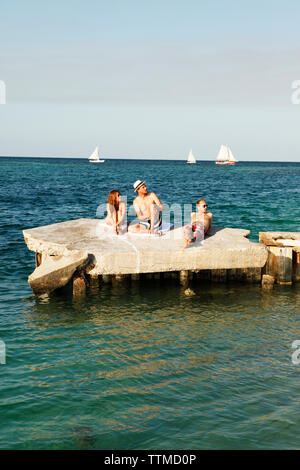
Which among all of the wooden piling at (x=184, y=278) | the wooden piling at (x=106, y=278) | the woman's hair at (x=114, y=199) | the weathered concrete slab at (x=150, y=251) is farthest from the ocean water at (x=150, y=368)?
the woman's hair at (x=114, y=199)

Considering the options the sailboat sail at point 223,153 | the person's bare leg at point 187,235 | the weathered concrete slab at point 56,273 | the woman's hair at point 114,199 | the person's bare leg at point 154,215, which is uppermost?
the sailboat sail at point 223,153

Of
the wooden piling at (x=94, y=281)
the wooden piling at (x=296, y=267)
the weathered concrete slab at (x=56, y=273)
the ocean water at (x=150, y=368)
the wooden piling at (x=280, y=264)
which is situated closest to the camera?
the ocean water at (x=150, y=368)

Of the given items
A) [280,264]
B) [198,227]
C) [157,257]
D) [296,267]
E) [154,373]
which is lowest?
[154,373]

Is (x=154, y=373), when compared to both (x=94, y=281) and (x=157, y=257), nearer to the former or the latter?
(x=157, y=257)

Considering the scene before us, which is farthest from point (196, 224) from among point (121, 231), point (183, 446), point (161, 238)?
point (183, 446)

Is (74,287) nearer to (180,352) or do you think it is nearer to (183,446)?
(180,352)

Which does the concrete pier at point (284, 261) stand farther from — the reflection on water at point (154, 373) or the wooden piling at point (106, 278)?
the wooden piling at point (106, 278)

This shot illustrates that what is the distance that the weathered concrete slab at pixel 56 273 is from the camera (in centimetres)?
1081

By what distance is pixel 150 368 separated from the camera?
7879mm

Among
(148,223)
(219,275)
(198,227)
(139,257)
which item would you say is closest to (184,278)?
(219,275)

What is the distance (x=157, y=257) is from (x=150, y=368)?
3.59 metres

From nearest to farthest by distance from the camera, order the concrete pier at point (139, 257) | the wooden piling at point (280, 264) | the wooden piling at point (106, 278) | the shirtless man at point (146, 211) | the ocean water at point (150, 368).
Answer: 1. the ocean water at point (150, 368)
2. the concrete pier at point (139, 257)
3. the wooden piling at point (106, 278)
4. the wooden piling at point (280, 264)
5. the shirtless man at point (146, 211)

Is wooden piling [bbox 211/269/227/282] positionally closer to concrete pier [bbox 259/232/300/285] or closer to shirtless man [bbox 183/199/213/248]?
shirtless man [bbox 183/199/213/248]

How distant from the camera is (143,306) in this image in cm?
1106
